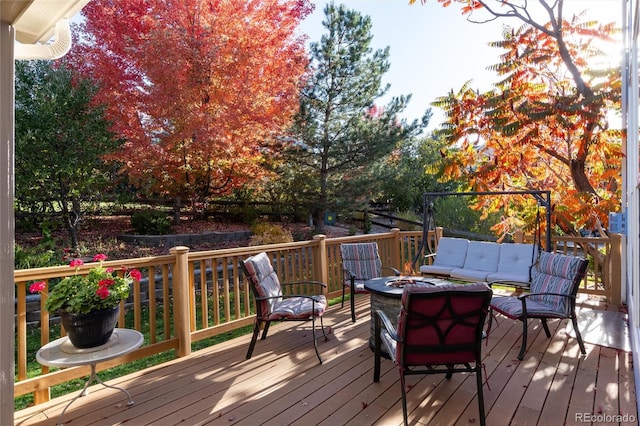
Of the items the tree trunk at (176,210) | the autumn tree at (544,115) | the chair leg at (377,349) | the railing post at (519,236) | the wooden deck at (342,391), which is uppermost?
the autumn tree at (544,115)

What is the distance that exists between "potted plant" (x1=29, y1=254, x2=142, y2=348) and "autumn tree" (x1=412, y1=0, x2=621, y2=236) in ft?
15.9

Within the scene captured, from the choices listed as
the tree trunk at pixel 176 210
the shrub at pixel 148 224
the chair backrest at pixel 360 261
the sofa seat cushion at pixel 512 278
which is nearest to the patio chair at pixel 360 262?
the chair backrest at pixel 360 261

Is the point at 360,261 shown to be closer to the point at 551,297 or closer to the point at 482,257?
the point at 482,257

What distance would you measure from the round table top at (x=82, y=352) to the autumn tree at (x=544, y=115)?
487 cm

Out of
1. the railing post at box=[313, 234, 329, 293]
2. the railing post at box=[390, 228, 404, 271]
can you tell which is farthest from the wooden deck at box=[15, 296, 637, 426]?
the railing post at box=[390, 228, 404, 271]

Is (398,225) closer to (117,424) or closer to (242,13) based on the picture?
(242,13)

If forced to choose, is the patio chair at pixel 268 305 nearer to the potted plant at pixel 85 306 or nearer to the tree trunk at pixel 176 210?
the potted plant at pixel 85 306

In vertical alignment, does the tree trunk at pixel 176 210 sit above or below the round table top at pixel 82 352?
above

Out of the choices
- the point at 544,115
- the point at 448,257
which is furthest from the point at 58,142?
the point at 544,115

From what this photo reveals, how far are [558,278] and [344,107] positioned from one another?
749 cm

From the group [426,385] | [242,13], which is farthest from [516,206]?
[242,13]

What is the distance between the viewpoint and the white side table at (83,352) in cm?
227

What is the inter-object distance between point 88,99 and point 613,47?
887 centimetres

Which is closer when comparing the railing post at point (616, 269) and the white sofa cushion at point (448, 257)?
the railing post at point (616, 269)
